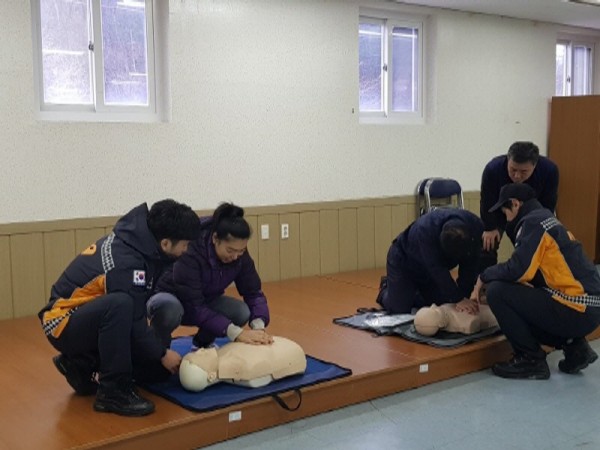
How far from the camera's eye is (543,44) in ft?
25.1

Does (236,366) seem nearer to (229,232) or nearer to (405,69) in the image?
(229,232)

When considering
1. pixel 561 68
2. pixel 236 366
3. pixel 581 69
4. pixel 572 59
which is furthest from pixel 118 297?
pixel 581 69

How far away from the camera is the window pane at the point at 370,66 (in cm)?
644

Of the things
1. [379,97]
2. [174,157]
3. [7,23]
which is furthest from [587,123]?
[7,23]

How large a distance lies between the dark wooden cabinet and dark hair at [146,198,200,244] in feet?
17.8

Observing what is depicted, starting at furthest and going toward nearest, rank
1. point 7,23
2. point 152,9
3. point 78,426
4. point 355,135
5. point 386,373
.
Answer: point 355,135
point 152,9
point 7,23
point 386,373
point 78,426

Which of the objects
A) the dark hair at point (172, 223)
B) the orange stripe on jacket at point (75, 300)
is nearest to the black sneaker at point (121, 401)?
the orange stripe on jacket at point (75, 300)

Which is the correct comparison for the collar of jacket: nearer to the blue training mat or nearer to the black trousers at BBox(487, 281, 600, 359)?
the black trousers at BBox(487, 281, 600, 359)

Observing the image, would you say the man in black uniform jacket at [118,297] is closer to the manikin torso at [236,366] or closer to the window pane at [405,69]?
the manikin torso at [236,366]

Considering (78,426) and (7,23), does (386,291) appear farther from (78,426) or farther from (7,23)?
(7,23)

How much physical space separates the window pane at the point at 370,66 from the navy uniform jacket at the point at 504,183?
208 cm

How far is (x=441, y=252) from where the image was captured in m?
4.10

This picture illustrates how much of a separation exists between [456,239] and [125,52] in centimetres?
270

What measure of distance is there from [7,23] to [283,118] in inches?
84.7
